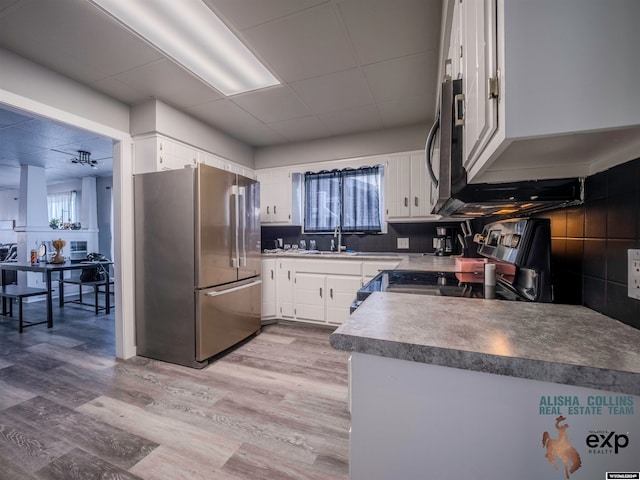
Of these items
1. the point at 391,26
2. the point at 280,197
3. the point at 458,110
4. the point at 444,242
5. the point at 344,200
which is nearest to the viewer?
the point at 458,110

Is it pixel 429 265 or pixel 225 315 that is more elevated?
pixel 429 265

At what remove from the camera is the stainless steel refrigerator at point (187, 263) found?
7.66ft

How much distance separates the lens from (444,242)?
3148 mm

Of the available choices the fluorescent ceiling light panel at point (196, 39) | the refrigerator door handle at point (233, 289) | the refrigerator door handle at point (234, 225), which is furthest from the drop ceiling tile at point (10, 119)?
the refrigerator door handle at point (233, 289)

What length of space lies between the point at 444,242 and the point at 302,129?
6.98ft

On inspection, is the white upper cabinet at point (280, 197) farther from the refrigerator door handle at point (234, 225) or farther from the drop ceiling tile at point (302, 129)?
the refrigerator door handle at point (234, 225)

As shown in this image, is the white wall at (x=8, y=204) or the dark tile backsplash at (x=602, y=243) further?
the white wall at (x=8, y=204)

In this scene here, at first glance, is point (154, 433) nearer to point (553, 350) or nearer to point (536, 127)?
point (553, 350)

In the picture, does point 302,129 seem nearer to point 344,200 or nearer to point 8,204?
point 344,200

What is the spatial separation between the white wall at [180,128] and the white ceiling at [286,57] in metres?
0.09

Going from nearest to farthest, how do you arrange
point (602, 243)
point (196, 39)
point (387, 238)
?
point (602, 243) → point (196, 39) → point (387, 238)

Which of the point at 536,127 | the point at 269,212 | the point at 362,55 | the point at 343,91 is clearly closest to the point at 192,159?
the point at 269,212

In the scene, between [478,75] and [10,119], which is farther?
[10,119]

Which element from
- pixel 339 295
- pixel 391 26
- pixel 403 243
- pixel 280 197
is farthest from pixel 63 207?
pixel 391 26
